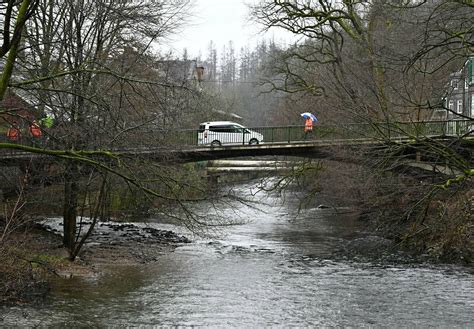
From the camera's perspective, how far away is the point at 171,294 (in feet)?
55.0

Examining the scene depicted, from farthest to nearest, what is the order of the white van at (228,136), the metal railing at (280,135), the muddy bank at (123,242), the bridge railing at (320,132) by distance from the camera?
1. the white van at (228,136)
2. the bridge railing at (320,132)
3. the muddy bank at (123,242)
4. the metal railing at (280,135)

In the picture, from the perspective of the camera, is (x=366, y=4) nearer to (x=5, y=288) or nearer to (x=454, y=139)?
(x=454, y=139)

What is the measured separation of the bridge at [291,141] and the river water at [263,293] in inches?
141

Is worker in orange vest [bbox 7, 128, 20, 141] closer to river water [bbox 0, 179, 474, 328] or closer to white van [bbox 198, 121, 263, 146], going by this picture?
river water [bbox 0, 179, 474, 328]

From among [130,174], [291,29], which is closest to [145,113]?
[130,174]

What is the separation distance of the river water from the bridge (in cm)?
359

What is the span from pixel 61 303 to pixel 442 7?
1180 cm

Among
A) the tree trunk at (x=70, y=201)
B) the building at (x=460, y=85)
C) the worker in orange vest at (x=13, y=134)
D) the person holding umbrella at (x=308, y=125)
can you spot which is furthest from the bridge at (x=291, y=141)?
the tree trunk at (x=70, y=201)

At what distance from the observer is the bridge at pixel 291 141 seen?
18766 millimetres

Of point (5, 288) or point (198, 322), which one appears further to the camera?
point (5, 288)

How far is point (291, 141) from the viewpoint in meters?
32.7

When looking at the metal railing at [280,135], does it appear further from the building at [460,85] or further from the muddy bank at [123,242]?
the muddy bank at [123,242]

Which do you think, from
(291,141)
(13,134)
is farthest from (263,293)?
(291,141)

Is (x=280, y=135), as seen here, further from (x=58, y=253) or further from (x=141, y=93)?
(x=141, y=93)
